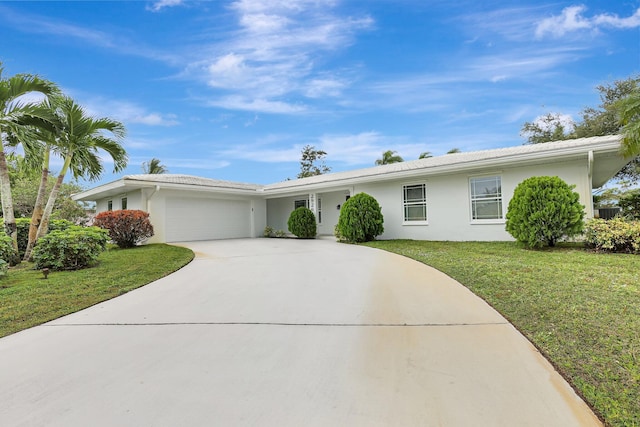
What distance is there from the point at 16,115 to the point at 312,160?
96.3ft

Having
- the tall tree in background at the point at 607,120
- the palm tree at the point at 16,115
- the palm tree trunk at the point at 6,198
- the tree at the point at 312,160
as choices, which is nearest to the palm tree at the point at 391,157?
the tall tree in background at the point at 607,120

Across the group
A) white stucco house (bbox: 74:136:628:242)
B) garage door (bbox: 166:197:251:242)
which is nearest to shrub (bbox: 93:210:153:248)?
white stucco house (bbox: 74:136:628:242)

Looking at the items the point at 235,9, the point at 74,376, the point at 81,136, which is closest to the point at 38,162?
the point at 81,136

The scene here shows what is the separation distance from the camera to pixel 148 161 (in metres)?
29.7

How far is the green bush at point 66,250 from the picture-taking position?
7371 millimetres

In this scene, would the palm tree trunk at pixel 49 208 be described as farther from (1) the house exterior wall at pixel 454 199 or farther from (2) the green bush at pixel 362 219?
(1) the house exterior wall at pixel 454 199

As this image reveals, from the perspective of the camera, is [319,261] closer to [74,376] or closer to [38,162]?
[74,376]

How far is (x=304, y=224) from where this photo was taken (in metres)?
15.6

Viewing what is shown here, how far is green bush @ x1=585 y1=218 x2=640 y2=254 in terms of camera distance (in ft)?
25.6

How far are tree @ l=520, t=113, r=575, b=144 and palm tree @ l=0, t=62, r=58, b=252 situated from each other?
87.8ft

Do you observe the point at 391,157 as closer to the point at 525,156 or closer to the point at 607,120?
the point at 607,120

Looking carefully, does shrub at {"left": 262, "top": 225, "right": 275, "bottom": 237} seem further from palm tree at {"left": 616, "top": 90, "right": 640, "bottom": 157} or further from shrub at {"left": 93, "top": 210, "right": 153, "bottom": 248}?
palm tree at {"left": 616, "top": 90, "right": 640, "bottom": 157}

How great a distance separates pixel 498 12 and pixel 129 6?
34.4 ft

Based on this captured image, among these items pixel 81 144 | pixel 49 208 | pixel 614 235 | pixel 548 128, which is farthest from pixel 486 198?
pixel 548 128
